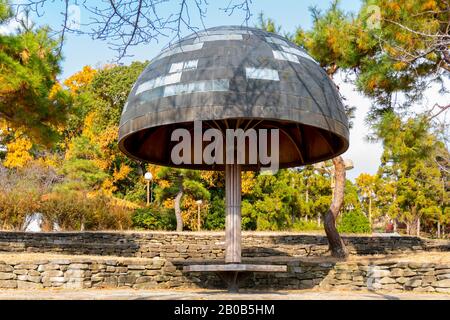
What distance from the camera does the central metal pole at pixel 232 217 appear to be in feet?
38.9

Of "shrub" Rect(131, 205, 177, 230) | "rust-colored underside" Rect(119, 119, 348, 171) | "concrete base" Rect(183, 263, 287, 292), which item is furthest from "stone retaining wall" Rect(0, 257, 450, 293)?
"shrub" Rect(131, 205, 177, 230)

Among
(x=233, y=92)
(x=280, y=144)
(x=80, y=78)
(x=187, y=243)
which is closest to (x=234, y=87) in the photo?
(x=233, y=92)

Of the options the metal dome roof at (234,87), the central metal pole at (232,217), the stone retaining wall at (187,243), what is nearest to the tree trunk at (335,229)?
the stone retaining wall at (187,243)

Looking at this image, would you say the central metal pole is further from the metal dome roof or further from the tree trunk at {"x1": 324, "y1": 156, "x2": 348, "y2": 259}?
the tree trunk at {"x1": 324, "y1": 156, "x2": 348, "y2": 259}

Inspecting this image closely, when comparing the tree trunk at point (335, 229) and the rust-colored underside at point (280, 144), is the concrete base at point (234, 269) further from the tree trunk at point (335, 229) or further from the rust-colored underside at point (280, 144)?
the tree trunk at point (335, 229)

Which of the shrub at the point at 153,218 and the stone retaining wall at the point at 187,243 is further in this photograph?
the shrub at the point at 153,218

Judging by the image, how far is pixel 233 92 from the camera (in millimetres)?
10133

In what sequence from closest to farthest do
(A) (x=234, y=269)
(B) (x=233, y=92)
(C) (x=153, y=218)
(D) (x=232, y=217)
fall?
(B) (x=233, y=92)
(A) (x=234, y=269)
(D) (x=232, y=217)
(C) (x=153, y=218)

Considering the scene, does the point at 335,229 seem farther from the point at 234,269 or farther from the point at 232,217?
the point at 234,269

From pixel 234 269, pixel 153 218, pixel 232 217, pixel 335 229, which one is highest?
pixel 153 218

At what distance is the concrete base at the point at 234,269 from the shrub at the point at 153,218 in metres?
15.8

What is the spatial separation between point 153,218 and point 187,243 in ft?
23.6

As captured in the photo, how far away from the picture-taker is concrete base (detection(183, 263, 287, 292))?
11133 mm

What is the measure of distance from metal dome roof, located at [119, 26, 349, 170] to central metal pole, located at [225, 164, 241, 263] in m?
1.12
